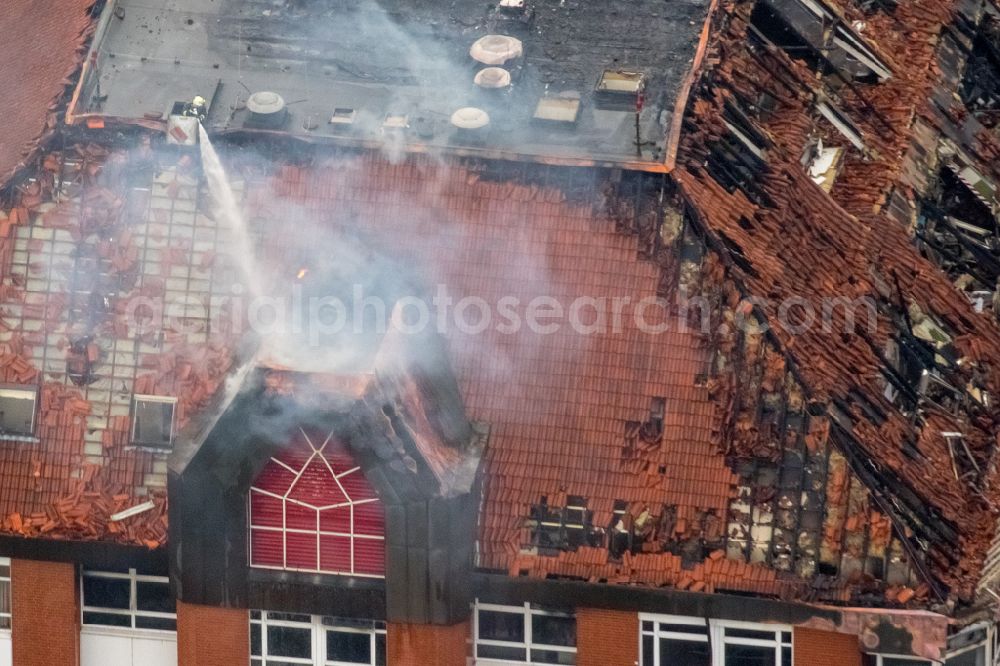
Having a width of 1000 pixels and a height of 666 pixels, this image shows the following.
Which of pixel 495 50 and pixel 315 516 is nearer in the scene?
pixel 315 516

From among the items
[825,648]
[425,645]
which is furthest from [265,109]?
[825,648]

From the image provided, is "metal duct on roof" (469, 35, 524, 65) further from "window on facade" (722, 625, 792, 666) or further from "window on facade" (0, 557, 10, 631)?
"window on facade" (0, 557, 10, 631)

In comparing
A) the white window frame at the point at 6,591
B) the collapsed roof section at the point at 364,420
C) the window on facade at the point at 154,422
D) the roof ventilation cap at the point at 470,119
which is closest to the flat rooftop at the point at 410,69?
the roof ventilation cap at the point at 470,119

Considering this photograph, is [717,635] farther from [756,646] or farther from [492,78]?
[492,78]

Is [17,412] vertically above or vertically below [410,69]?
below

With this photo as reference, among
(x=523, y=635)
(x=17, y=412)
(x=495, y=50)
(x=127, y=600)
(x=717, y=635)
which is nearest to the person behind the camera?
(x=717, y=635)

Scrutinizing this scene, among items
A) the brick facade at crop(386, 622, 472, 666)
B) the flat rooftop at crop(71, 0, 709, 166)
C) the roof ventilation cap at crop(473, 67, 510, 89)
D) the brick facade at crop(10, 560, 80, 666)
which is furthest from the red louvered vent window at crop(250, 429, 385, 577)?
the roof ventilation cap at crop(473, 67, 510, 89)

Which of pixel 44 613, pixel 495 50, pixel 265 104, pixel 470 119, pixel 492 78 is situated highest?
pixel 495 50

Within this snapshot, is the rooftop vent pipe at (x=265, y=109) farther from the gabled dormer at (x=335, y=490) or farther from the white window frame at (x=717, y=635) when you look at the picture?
the white window frame at (x=717, y=635)

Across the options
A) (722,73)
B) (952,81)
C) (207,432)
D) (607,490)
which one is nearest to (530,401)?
(607,490)
